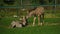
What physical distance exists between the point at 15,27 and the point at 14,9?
2902 millimetres

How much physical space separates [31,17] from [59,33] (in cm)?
298

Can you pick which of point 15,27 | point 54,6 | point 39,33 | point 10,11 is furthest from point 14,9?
point 39,33

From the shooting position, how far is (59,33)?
7355mm

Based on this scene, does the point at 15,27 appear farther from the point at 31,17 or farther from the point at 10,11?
the point at 10,11

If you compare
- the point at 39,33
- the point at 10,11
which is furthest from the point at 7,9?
the point at 39,33

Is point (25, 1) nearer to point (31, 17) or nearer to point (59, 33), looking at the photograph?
point (31, 17)

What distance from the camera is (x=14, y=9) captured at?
1169cm

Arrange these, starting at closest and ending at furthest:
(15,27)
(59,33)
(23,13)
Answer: (59,33) < (15,27) < (23,13)

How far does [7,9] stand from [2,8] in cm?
30

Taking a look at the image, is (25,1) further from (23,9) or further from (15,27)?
(15,27)

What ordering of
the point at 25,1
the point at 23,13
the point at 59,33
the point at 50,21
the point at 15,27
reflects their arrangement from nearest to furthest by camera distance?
the point at 59,33 → the point at 15,27 → the point at 50,21 → the point at 23,13 → the point at 25,1

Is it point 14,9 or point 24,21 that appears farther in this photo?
point 14,9

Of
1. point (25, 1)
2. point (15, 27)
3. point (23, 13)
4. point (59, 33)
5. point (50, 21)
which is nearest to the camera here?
point (59, 33)

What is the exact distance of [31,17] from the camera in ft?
33.2
